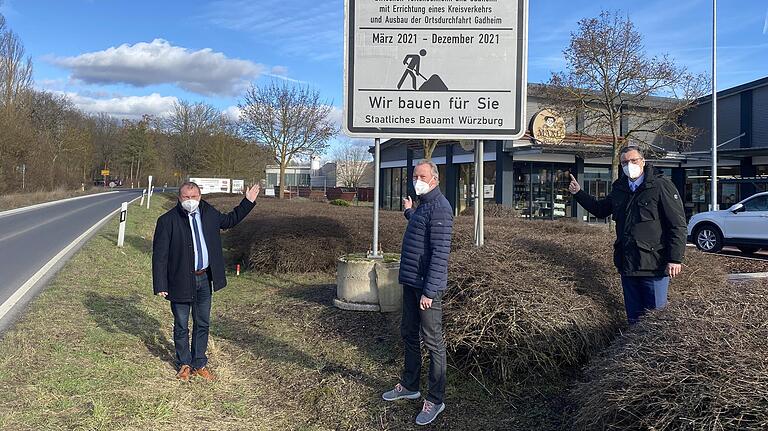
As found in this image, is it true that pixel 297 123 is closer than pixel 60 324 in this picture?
No

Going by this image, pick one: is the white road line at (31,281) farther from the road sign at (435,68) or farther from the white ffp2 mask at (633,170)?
the white ffp2 mask at (633,170)

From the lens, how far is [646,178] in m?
4.52

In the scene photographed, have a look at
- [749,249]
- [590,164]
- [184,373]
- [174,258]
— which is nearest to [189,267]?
[174,258]

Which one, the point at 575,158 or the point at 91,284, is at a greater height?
the point at 575,158

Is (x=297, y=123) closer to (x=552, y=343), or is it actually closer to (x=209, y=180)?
(x=209, y=180)

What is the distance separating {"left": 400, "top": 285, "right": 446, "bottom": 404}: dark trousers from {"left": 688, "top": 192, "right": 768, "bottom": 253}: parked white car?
44.6 ft

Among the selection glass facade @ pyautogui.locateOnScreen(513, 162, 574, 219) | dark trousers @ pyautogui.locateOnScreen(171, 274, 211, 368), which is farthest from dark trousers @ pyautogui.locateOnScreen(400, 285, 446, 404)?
glass facade @ pyautogui.locateOnScreen(513, 162, 574, 219)

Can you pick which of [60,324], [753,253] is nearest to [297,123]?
[753,253]

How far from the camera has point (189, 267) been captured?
4.88 m

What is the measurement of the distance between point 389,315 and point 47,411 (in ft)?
11.2

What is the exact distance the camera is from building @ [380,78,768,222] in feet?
88.9

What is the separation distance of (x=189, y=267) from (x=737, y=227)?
48.3 ft

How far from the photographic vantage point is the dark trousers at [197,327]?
5.00 m

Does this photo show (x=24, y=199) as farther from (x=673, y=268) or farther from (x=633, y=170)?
(x=673, y=268)
